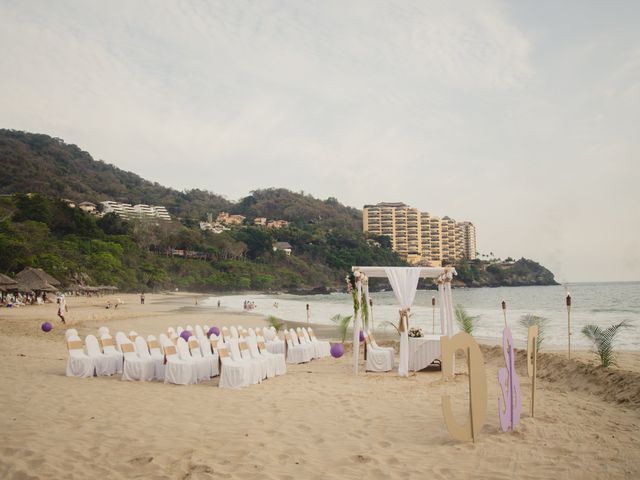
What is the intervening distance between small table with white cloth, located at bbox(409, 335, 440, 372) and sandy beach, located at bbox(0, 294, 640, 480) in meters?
1.52

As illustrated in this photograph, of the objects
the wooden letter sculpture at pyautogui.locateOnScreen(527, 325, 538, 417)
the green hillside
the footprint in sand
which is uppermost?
the green hillside

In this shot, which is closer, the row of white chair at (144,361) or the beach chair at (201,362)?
the row of white chair at (144,361)

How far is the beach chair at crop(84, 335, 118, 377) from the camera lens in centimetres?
1019

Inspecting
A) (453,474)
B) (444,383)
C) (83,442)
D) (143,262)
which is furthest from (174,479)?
(143,262)

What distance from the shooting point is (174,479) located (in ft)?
14.7

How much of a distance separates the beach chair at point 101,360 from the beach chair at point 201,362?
5.00 feet

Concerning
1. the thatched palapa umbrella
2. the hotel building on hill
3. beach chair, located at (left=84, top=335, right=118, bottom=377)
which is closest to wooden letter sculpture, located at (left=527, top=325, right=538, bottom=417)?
Answer: beach chair, located at (left=84, top=335, right=118, bottom=377)

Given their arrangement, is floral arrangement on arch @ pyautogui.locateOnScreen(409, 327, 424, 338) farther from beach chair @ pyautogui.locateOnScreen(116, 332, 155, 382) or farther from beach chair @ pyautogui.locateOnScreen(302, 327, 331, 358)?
beach chair @ pyautogui.locateOnScreen(116, 332, 155, 382)

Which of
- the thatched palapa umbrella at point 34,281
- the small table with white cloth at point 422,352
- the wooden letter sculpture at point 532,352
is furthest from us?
the thatched palapa umbrella at point 34,281

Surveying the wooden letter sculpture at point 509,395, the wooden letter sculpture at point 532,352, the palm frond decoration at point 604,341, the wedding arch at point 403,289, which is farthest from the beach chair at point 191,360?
the palm frond decoration at point 604,341

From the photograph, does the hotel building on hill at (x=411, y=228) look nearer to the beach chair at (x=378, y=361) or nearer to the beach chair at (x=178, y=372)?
the beach chair at (x=378, y=361)

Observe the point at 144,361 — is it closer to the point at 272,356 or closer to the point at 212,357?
the point at 212,357

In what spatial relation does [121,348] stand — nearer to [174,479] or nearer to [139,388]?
[139,388]

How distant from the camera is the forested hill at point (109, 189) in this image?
364 feet
